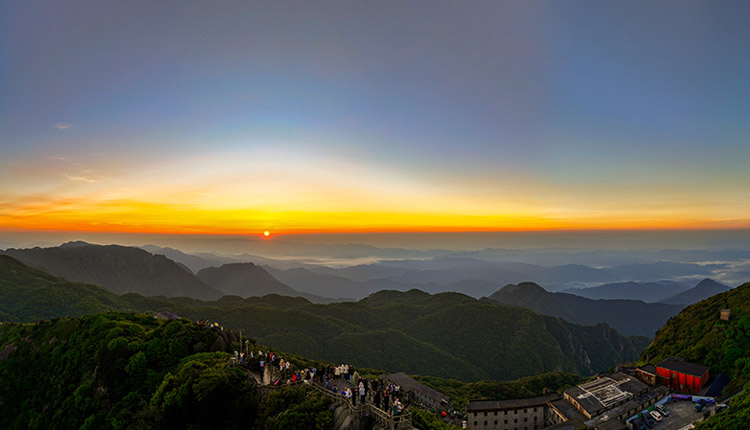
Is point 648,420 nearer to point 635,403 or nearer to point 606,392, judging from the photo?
point 635,403

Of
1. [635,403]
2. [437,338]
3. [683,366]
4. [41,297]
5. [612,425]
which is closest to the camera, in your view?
[612,425]

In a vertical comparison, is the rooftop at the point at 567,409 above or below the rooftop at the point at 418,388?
above

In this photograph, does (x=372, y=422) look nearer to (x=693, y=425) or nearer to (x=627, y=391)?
(x=693, y=425)

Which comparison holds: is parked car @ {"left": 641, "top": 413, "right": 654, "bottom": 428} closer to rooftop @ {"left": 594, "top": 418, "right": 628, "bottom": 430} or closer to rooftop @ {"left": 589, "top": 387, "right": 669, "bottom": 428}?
rooftop @ {"left": 594, "top": 418, "right": 628, "bottom": 430}

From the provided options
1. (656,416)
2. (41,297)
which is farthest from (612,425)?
(41,297)

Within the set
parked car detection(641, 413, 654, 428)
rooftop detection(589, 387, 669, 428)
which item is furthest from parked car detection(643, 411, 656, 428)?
rooftop detection(589, 387, 669, 428)

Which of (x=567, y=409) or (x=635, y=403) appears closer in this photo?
(x=635, y=403)

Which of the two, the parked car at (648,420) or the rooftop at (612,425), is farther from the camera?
the rooftop at (612,425)

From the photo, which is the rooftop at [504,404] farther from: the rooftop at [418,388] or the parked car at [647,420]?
the parked car at [647,420]

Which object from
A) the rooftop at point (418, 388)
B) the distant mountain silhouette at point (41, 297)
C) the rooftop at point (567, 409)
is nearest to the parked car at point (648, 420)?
the rooftop at point (567, 409)
